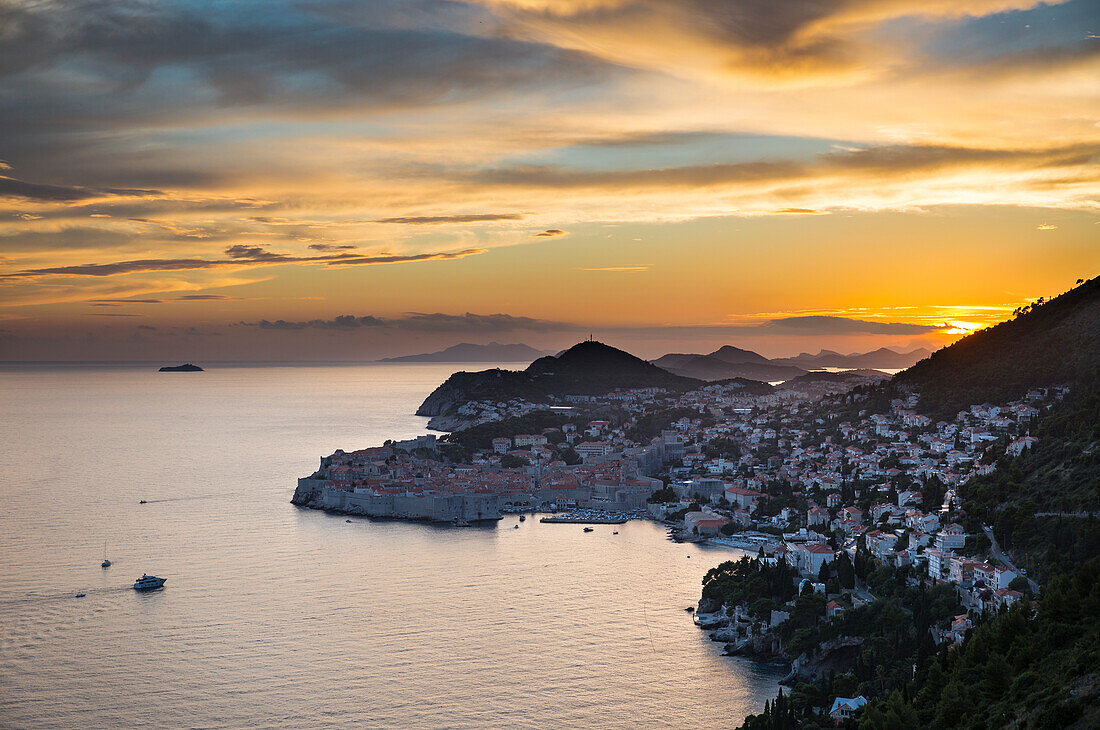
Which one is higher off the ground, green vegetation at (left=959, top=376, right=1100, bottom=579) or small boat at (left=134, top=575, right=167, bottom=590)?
green vegetation at (left=959, top=376, right=1100, bottom=579)

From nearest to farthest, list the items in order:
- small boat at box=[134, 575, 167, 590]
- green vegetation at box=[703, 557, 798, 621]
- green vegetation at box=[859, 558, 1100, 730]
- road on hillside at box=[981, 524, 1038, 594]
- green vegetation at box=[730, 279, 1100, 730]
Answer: green vegetation at box=[859, 558, 1100, 730]
green vegetation at box=[730, 279, 1100, 730]
road on hillside at box=[981, 524, 1038, 594]
green vegetation at box=[703, 557, 798, 621]
small boat at box=[134, 575, 167, 590]

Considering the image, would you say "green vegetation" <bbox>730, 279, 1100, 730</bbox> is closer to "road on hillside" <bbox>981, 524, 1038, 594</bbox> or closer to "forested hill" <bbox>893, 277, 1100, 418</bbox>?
"road on hillside" <bbox>981, 524, 1038, 594</bbox>

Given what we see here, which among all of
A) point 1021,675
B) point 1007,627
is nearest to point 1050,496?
point 1007,627

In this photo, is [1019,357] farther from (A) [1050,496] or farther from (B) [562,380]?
(B) [562,380]

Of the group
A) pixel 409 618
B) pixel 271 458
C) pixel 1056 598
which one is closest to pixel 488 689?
pixel 409 618

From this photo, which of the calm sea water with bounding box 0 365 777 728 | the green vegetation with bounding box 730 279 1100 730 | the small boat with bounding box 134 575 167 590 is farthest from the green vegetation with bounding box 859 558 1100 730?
the small boat with bounding box 134 575 167 590

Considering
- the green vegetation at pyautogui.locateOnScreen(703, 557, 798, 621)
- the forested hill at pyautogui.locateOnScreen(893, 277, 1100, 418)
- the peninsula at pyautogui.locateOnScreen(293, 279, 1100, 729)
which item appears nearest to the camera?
the peninsula at pyautogui.locateOnScreen(293, 279, 1100, 729)
